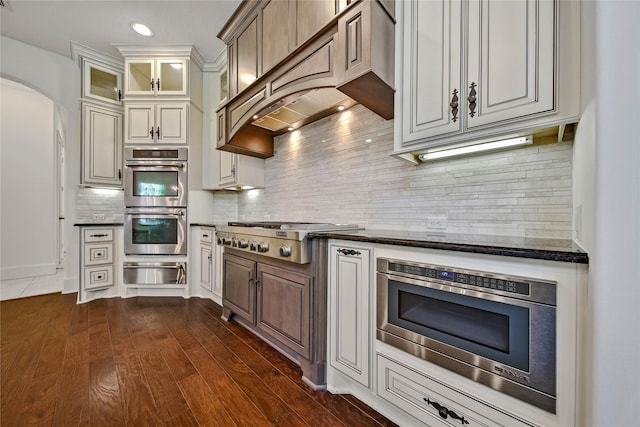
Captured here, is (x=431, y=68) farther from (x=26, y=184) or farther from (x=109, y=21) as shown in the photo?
(x=26, y=184)

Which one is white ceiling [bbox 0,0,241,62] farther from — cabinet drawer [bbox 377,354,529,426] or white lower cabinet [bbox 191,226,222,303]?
cabinet drawer [bbox 377,354,529,426]

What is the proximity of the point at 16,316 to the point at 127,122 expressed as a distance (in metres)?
2.43

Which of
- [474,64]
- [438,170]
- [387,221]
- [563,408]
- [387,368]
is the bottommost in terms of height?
[387,368]

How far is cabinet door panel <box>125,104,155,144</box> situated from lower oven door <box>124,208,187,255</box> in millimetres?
912

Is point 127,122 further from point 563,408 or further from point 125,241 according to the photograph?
point 563,408

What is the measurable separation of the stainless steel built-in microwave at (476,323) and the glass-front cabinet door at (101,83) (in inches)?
168

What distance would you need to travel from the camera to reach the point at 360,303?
146 cm

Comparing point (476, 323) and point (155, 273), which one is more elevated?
point (476, 323)

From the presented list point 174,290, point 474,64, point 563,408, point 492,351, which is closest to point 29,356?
point 174,290

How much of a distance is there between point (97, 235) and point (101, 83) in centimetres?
207

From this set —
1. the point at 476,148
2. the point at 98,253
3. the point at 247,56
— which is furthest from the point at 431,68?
the point at 98,253

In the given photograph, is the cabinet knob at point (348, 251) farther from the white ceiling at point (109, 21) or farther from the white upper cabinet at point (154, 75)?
the white upper cabinet at point (154, 75)

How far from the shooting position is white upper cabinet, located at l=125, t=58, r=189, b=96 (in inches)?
135

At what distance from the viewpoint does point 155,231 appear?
136 inches
